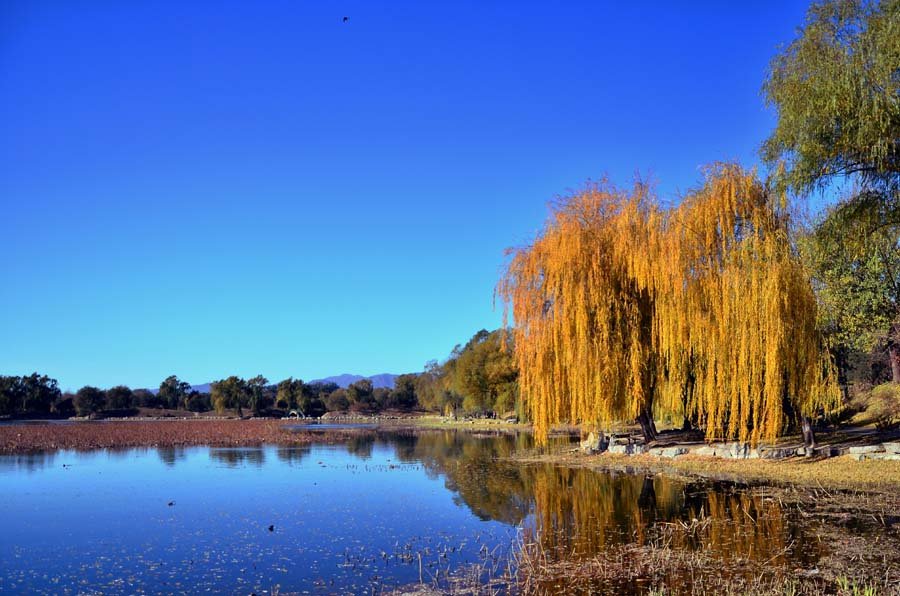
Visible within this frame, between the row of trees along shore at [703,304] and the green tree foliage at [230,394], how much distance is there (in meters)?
76.4

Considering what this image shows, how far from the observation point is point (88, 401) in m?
85.1

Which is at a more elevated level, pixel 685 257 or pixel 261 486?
pixel 685 257

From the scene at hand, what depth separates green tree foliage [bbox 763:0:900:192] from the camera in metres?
10.3

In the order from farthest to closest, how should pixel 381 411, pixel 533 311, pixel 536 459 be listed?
pixel 381 411, pixel 536 459, pixel 533 311

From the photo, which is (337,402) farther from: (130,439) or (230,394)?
(130,439)

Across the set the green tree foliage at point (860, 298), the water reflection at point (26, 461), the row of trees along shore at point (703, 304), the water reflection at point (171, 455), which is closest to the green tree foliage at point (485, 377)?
the water reflection at point (171, 455)

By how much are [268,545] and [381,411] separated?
292 feet

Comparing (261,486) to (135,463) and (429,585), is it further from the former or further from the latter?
(429,585)

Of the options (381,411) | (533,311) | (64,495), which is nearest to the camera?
(64,495)

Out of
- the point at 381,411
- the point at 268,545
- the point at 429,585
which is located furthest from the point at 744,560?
the point at 381,411

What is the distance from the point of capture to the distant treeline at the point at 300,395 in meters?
57.9

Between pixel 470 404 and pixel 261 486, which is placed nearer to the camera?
pixel 261 486

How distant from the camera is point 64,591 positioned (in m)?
9.59

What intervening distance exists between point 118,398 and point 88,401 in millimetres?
5962
